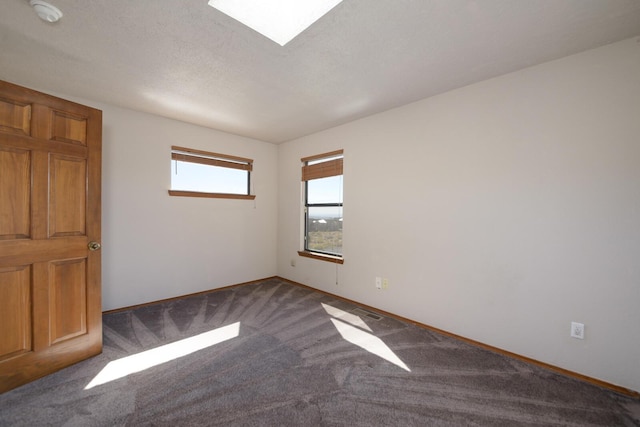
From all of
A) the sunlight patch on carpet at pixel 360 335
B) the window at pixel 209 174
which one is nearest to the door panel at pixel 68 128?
the window at pixel 209 174

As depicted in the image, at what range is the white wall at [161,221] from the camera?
119 inches

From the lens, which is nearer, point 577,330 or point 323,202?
point 577,330

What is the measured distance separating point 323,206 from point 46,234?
9.90 feet

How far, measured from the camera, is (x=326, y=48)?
6.32ft

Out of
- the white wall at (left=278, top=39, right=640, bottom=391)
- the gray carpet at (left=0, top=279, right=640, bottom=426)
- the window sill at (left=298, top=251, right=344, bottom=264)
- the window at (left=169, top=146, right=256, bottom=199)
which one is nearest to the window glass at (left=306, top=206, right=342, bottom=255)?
the window sill at (left=298, top=251, right=344, bottom=264)

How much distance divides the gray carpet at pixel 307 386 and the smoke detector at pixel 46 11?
8.14 ft

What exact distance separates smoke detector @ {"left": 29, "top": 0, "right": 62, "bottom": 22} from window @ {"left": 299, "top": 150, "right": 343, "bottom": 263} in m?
2.86

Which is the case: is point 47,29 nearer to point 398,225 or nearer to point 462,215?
point 398,225

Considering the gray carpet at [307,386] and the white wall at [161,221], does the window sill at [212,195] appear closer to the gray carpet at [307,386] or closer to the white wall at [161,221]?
the white wall at [161,221]

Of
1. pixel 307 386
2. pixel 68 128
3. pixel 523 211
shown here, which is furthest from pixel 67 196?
pixel 523 211

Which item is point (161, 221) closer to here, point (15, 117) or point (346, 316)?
point (15, 117)

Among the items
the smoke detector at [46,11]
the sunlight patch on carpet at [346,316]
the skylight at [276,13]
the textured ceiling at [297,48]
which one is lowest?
the sunlight patch on carpet at [346,316]

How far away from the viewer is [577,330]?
6.39 ft

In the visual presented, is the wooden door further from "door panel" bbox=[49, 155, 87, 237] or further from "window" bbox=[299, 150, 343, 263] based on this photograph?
"window" bbox=[299, 150, 343, 263]
